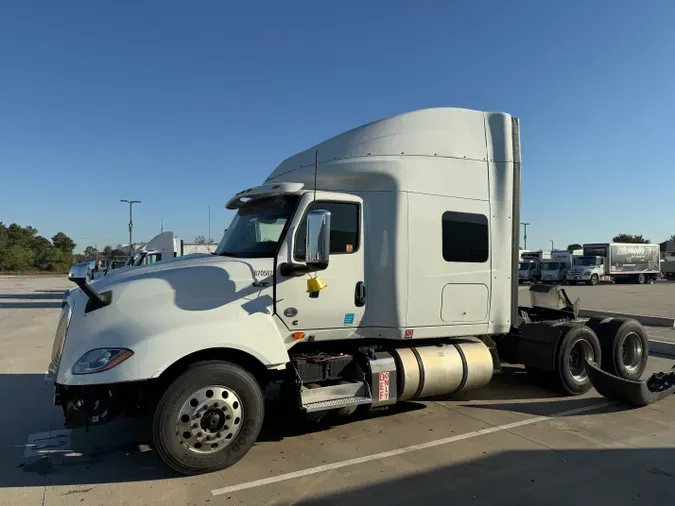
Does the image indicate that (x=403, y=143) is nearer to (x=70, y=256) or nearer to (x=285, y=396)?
(x=285, y=396)

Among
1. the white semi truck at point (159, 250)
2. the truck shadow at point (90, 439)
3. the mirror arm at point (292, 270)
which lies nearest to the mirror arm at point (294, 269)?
the mirror arm at point (292, 270)

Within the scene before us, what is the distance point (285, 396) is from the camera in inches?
208

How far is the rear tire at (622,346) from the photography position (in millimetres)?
7453

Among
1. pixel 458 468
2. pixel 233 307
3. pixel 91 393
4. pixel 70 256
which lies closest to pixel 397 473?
pixel 458 468

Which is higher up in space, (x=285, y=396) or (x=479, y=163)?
(x=479, y=163)

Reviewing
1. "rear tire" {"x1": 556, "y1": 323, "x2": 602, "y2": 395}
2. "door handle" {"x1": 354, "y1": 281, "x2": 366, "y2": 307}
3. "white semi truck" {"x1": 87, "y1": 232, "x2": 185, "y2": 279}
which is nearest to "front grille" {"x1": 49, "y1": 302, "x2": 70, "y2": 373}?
"door handle" {"x1": 354, "y1": 281, "x2": 366, "y2": 307}

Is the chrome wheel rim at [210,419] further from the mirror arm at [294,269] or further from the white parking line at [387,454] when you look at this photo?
the mirror arm at [294,269]

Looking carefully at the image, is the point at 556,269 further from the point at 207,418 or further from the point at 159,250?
the point at 207,418

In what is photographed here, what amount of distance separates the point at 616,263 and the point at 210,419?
42.4 meters

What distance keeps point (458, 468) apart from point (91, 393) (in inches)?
130

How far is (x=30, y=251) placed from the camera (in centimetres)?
7238

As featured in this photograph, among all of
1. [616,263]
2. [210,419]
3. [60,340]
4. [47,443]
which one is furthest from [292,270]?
[616,263]

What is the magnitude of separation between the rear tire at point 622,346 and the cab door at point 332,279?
4.54m

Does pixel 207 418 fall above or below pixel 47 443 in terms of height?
above
